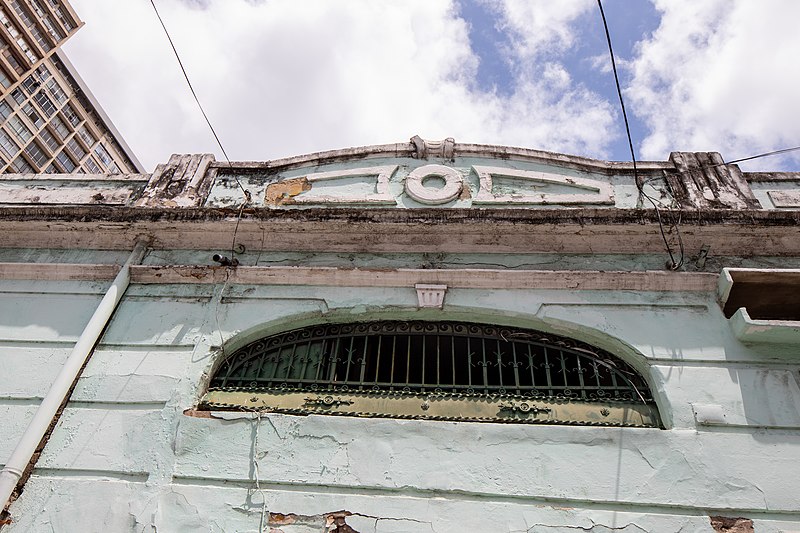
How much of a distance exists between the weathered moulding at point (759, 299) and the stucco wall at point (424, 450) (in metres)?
0.10

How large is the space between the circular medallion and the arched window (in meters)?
1.49

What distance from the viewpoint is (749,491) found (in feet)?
11.7

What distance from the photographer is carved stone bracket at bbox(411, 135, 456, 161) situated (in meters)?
6.12

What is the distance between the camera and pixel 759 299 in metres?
4.71

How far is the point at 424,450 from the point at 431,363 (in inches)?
35.8

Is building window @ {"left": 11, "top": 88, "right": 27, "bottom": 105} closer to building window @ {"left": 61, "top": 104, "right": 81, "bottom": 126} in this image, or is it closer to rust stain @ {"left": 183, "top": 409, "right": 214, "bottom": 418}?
building window @ {"left": 61, "top": 104, "right": 81, "bottom": 126}

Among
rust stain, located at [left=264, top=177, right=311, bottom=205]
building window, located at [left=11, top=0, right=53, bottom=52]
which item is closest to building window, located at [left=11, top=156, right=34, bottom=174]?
building window, located at [left=11, top=0, right=53, bottom=52]

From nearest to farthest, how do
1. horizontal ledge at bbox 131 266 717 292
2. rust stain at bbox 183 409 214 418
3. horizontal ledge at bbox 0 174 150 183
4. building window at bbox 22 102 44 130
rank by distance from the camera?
rust stain at bbox 183 409 214 418, horizontal ledge at bbox 131 266 717 292, horizontal ledge at bbox 0 174 150 183, building window at bbox 22 102 44 130

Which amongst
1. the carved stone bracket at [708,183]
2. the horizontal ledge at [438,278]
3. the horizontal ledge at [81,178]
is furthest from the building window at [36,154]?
the carved stone bracket at [708,183]

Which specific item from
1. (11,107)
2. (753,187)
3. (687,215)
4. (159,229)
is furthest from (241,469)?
(11,107)

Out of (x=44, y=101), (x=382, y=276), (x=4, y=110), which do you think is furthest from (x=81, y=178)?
(x=44, y=101)

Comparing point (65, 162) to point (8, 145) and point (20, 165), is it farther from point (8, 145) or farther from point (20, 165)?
point (8, 145)

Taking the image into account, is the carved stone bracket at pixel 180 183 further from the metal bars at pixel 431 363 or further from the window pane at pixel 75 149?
the window pane at pixel 75 149

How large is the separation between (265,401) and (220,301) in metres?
1.09
